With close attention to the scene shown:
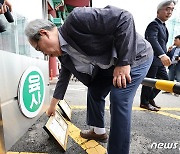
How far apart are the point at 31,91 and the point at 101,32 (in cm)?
113

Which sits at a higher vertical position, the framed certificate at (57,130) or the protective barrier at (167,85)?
the protective barrier at (167,85)

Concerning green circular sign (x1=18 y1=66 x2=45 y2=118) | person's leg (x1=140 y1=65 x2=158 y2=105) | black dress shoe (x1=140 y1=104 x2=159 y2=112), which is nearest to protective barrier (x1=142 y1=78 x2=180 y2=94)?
person's leg (x1=140 y1=65 x2=158 y2=105)

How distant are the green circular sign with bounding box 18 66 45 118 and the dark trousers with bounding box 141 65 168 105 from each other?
65.3 inches

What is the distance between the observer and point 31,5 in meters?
2.45

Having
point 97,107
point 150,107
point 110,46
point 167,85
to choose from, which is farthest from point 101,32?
point 150,107

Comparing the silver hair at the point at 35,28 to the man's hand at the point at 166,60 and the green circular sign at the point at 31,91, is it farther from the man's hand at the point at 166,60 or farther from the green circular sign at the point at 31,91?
the man's hand at the point at 166,60

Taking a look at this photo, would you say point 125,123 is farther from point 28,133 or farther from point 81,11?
point 28,133

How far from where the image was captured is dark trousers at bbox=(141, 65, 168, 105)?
2607 millimetres

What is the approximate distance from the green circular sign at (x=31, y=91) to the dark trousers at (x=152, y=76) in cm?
166

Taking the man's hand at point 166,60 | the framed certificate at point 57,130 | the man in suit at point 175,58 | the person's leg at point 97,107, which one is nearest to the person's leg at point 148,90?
the man's hand at point 166,60

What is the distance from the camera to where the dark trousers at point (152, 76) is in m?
2.61

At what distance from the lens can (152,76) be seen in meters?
2.60

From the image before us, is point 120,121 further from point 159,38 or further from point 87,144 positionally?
point 159,38

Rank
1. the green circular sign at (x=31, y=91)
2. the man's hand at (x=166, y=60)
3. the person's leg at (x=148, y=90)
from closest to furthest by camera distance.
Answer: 1. the green circular sign at (x=31, y=91)
2. the man's hand at (x=166, y=60)
3. the person's leg at (x=148, y=90)
